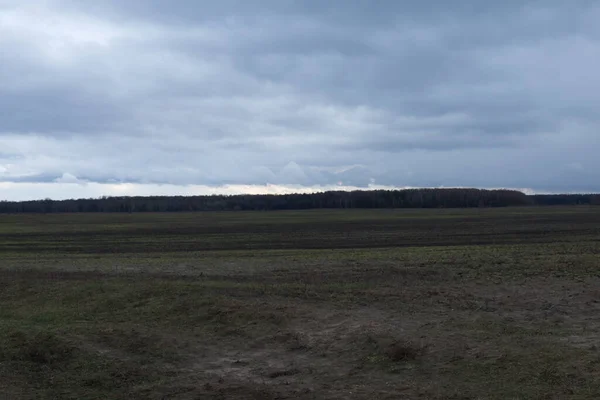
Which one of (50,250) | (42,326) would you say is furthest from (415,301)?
(50,250)

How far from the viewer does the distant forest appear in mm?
162250

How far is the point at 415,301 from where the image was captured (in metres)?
16.9

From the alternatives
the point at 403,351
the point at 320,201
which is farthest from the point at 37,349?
the point at 320,201

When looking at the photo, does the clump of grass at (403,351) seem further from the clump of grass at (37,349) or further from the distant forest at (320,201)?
the distant forest at (320,201)

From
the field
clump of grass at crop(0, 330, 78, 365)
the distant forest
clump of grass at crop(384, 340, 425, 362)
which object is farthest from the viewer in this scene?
the distant forest

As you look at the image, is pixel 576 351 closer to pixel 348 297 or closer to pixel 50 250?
pixel 348 297

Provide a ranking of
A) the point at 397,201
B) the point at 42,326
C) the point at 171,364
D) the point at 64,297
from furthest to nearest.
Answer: the point at 397,201, the point at 64,297, the point at 42,326, the point at 171,364

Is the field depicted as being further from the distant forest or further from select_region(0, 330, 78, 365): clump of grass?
the distant forest

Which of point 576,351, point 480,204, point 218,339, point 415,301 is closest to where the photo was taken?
point 576,351

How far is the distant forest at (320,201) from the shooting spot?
532 ft

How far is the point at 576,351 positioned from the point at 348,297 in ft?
22.0

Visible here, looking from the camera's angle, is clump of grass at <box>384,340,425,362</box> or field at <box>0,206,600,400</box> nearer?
field at <box>0,206,600,400</box>

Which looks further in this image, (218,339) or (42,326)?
(42,326)

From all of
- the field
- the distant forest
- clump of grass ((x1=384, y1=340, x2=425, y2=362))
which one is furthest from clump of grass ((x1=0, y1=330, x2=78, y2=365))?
the distant forest
